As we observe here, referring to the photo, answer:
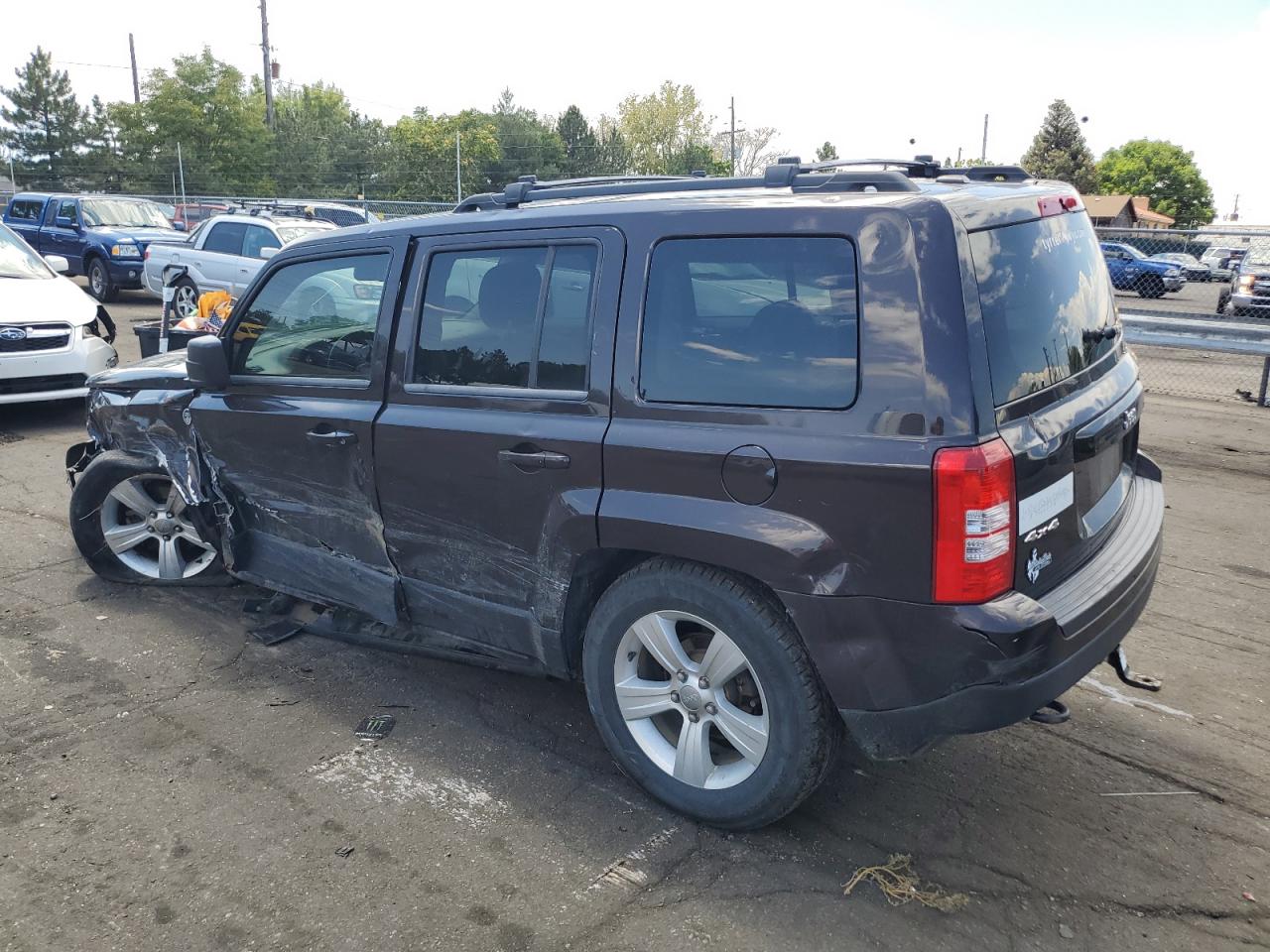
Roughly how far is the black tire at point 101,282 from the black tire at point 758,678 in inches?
691

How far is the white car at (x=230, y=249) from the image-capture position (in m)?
14.0

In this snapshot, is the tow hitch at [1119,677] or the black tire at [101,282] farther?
the black tire at [101,282]

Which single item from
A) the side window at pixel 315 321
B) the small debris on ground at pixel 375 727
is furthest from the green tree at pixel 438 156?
the small debris on ground at pixel 375 727

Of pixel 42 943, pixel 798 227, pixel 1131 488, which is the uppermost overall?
pixel 798 227

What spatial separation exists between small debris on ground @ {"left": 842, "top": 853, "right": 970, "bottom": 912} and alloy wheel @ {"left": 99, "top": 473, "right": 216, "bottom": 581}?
143 inches

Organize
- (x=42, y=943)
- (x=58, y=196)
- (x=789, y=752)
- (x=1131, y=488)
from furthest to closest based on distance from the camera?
(x=58, y=196)
(x=1131, y=488)
(x=789, y=752)
(x=42, y=943)

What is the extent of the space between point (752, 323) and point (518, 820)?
1.74 m

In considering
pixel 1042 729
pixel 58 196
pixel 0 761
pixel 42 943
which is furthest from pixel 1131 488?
pixel 58 196

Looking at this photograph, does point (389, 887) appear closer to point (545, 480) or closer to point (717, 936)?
point (717, 936)

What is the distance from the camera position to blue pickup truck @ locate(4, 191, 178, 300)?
17500 mm

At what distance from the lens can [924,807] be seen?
10.7ft

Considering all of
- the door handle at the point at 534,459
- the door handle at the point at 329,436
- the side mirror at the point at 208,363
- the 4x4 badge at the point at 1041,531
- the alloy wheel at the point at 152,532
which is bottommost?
the alloy wheel at the point at 152,532

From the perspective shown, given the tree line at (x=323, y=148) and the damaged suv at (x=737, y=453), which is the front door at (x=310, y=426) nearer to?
the damaged suv at (x=737, y=453)

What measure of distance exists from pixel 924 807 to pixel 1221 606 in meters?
2.53
